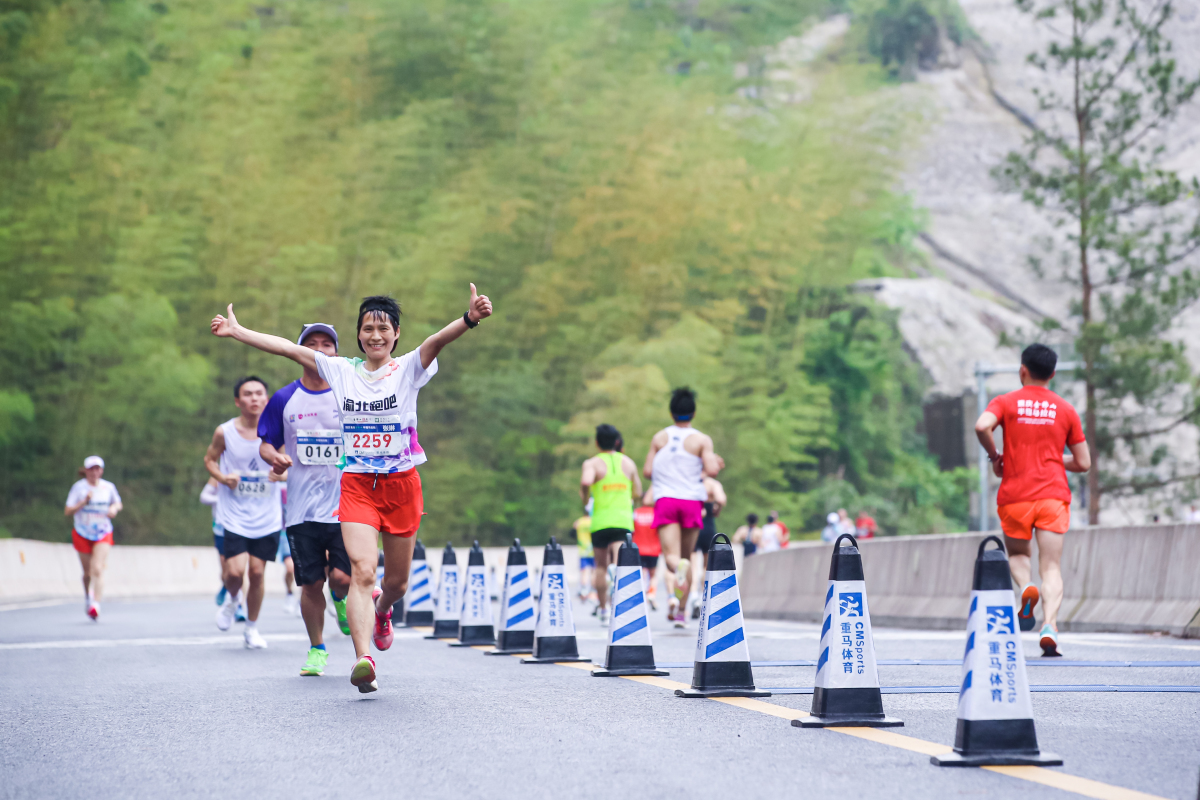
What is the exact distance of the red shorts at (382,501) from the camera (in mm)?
7824

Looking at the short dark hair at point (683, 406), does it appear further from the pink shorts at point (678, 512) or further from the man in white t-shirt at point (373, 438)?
the man in white t-shirt at point (373, 438)

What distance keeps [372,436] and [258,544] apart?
14.5 ft

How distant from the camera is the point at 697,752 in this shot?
18.2 ft

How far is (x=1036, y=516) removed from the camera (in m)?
9.41

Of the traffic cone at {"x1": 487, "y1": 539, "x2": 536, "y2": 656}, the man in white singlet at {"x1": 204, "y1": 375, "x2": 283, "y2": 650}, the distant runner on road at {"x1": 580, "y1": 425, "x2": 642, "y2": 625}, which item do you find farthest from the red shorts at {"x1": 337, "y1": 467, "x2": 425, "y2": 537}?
the distant runner on road at {"x1": 580, "y1": 425, "x2": 642, "y2": 625}

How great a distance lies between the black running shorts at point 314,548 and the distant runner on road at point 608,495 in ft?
14.7

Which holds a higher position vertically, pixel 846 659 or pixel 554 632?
pixel 846 659

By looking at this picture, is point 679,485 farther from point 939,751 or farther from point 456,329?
point 939,751

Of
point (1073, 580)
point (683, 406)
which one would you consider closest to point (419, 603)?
point (683, 406)

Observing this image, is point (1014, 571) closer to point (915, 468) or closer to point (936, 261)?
Result: point (915, 468)

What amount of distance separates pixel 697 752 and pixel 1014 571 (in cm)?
468

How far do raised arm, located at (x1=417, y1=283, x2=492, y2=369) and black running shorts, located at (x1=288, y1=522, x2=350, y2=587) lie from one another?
175 cm

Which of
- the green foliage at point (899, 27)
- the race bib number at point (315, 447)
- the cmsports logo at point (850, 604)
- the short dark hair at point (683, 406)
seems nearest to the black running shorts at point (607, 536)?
the short dark hair at point (683, 406)

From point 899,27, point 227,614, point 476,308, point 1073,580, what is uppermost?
point 899,27
